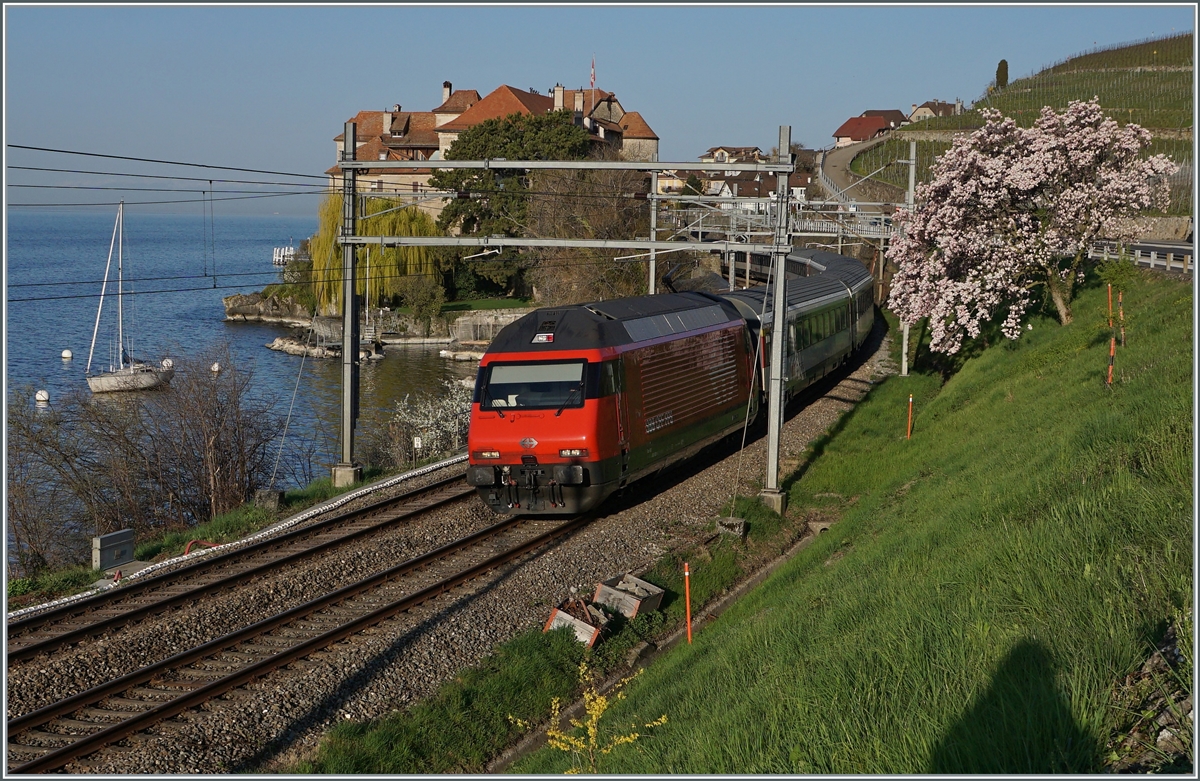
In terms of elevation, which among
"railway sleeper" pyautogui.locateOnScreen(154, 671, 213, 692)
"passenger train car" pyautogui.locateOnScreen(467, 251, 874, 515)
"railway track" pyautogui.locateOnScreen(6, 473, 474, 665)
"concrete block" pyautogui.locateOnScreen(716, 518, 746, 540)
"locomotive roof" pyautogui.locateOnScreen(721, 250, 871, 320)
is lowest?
"railway sleeper" pyautogui.locateOnScreen(154, 671, 213, 692)

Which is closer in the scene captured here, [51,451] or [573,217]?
[51,451]

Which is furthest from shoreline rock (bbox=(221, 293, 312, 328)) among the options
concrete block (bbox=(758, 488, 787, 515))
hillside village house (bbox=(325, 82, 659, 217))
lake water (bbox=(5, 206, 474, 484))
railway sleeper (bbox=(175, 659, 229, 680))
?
railway sleeper (bbox=(175, 659, 229, 680))

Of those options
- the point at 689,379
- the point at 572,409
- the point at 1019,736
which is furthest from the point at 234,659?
the point at 689,379

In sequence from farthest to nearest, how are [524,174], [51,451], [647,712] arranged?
[524,174] < [51,451] < [647,712]

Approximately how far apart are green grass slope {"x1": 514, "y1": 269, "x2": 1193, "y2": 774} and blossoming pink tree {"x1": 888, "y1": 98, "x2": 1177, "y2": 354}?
32.4ft

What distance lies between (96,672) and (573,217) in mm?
36802

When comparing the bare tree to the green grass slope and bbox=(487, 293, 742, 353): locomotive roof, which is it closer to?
bbox=(487, 293, 742, 353): locomotive roof

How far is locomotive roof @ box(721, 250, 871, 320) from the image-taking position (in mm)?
24150

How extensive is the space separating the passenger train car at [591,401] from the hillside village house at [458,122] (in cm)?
5873

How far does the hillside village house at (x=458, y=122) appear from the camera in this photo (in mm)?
84688

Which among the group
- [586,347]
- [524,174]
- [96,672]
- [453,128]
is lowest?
[96,672]

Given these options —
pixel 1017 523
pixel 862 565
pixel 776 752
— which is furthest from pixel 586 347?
pixel 776 752

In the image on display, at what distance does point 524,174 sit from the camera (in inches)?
2199

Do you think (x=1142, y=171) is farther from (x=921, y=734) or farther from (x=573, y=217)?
(x=573, y=217)
